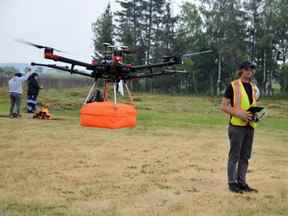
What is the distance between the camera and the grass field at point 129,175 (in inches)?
190

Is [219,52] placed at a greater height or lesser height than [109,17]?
lesser

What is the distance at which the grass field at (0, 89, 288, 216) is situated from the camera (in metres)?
4.84

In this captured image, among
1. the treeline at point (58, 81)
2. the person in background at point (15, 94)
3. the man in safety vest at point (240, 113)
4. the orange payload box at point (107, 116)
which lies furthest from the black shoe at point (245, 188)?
the treeline at point (58, 81)

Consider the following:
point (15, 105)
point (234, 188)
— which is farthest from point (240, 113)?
point (15, 105)

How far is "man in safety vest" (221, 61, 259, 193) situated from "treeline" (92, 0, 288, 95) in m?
34.2

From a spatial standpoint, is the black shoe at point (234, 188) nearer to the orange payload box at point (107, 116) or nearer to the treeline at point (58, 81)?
the orange payload box at point (107, 116)

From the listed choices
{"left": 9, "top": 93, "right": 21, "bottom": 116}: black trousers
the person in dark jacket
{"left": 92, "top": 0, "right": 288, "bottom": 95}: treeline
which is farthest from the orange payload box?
{"left": 92, "top": 0, "right": 288, "bottom": 95}: treeline

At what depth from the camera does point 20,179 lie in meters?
5.93

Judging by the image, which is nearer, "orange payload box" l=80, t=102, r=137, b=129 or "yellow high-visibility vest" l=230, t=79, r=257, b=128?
"yellow high-visibility vest" l=230, t=79, r=257, b=128

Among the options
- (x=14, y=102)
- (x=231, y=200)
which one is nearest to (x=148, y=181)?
(x=231, y=200)

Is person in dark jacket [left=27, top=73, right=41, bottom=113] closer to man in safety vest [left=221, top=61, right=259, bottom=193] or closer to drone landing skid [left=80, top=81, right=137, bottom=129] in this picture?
drone landing skid [left=80, top=81, right=137, bottom=129]

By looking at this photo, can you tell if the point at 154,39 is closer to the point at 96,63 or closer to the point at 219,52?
the point at 219,52

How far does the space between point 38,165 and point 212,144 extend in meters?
4.11

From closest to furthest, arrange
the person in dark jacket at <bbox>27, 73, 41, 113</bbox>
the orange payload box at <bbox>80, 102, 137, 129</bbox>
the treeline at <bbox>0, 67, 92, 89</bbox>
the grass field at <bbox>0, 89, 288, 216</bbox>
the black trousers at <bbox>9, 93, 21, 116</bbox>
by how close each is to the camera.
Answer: the grass field at <bbox>0, 89, 288, 216</bbox>
the orange payload box at <bbox>80, 102, 137, 129</bbox>
the black trousers at <bbox>9, 93, 21, 116</bbox>
the person in dark jacket at <bbox>27, 73, 41, 113</bbox>
the treeline at <bbox>0, 67, 92, 89</bbox>
